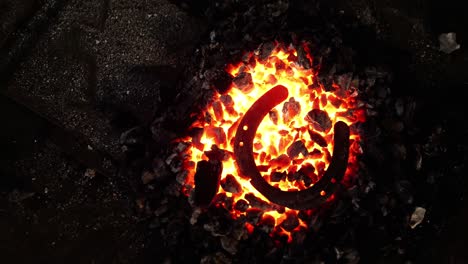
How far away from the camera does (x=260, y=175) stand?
6.89 ft

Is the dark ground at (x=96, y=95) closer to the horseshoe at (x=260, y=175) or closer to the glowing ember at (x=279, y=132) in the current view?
the glowing ember at (x=279, y=132)

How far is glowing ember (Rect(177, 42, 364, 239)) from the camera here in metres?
2.21

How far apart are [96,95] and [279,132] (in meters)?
1.06

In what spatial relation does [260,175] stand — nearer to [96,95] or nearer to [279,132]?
[279,132]

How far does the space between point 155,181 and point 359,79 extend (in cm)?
120

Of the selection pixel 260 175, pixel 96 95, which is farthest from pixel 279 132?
pixel 96 95

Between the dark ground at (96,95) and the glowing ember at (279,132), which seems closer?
the glowing ember at (279,132)

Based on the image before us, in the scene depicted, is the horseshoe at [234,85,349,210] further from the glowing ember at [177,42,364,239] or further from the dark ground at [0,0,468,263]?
the dark ground at [0,0,468,263]

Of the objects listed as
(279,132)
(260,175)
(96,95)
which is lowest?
(260,175)

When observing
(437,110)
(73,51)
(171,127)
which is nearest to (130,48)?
(73,51)

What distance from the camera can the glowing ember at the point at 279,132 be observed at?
7.23 feet

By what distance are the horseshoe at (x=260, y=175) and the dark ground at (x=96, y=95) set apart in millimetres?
550

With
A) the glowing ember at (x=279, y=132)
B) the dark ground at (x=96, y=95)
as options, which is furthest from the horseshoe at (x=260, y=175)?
the dark ground at (x=96, y=95)

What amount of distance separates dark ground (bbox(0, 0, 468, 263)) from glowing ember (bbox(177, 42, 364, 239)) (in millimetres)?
350
